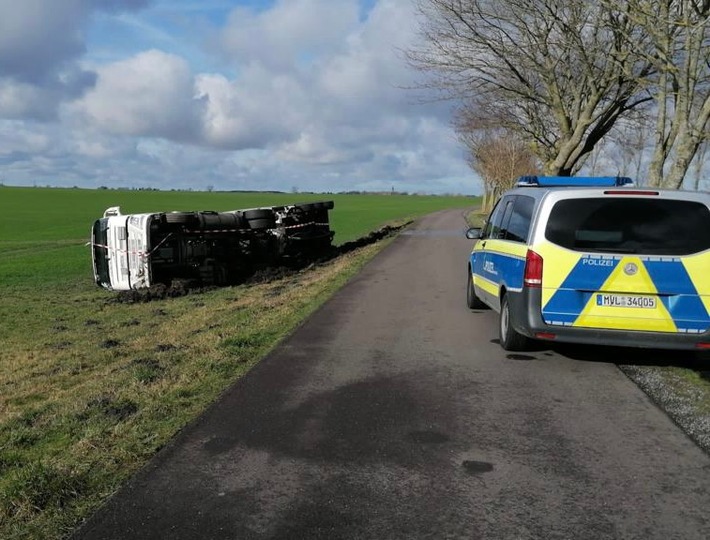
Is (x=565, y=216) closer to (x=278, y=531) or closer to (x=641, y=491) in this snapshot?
(x=641, y=491)

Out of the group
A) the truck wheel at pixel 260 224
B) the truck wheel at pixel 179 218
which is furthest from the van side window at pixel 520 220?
A: the truck wheel at pixel 260 224

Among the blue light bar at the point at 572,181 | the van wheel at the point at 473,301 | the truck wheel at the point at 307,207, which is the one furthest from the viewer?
the truck wheel at the point at 307,207

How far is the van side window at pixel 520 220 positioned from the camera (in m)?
7.20

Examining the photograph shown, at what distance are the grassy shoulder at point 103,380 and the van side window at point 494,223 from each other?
3.07m

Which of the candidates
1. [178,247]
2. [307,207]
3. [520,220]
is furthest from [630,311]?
[307,207]

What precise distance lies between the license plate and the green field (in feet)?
11.9

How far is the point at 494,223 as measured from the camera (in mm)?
9211

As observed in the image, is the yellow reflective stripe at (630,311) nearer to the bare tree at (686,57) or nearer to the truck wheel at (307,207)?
the bare tree at (686,57)

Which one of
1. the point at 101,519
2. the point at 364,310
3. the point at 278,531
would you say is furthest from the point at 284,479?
the point at 364,310

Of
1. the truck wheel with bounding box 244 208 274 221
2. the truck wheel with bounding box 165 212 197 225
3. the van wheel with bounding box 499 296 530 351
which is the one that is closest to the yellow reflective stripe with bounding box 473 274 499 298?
the van wheel with bounding box 499 296 530 351

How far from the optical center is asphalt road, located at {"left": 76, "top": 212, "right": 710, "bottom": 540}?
11.4ft

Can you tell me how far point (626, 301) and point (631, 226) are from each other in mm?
738

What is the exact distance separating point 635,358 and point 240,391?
4.32 meters

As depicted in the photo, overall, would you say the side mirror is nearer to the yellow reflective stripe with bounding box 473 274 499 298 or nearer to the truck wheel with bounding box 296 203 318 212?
the yellow reflective stripe with bounding box 473 274 499 298
